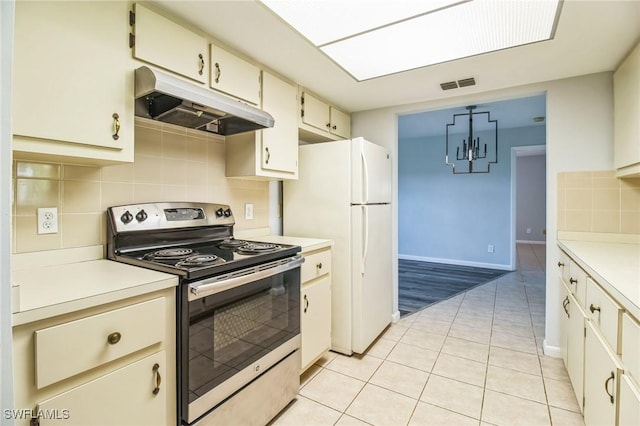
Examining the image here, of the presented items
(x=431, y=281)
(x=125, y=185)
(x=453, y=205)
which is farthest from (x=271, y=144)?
(x=453, y=205)

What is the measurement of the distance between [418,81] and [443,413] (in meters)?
2.20

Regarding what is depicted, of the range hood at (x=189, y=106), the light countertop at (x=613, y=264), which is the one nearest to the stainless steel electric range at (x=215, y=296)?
the range hood at (x=189, y=106)

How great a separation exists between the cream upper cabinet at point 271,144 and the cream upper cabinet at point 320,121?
16cm

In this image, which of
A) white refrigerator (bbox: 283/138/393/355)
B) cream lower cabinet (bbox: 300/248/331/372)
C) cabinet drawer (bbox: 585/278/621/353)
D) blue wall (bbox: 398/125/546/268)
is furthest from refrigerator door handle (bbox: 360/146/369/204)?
blue wall (bbox: 398/125/546/268)

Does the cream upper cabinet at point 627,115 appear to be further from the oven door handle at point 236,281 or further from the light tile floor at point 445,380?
the oven door handle at point 236,281

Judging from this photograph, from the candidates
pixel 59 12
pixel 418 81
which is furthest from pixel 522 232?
pixel 59 12

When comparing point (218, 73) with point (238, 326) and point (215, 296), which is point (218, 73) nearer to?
point (215, 296)

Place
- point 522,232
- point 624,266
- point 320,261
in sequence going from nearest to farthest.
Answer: point 624,266, point 320,261, point 522,232

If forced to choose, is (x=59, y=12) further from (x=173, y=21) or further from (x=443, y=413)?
(x=443, y=413)

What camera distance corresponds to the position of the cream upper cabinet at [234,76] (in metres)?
1.70

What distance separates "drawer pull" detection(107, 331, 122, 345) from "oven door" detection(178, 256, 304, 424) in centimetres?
22

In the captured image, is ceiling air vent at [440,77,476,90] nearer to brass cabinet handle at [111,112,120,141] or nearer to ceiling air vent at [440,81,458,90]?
ceiling air vent at [440,81,458,90]

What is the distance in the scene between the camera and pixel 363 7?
1.44 meters

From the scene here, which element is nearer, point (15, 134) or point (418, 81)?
point (15, 134)
